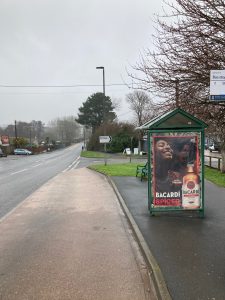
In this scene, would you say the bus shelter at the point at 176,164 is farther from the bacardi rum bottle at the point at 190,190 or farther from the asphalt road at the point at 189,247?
the asphalt road at the point at 189,247

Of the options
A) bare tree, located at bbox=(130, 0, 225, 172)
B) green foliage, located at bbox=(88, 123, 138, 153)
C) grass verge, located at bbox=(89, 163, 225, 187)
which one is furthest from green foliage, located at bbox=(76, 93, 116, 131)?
bare tree, located at bbox=(130, 0, 225, 172)

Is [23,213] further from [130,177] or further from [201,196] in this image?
[130,177]

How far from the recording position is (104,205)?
12000 mm

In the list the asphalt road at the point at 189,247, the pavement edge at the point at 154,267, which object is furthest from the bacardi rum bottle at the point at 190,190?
the pavement edge at the point at 154,267

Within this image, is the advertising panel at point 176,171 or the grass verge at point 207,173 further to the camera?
the grass verge at point 207,173

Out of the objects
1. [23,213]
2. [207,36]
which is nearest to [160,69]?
[207,36]

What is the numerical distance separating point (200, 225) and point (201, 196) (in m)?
1.14

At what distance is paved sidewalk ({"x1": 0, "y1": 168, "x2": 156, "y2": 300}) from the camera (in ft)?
16.4

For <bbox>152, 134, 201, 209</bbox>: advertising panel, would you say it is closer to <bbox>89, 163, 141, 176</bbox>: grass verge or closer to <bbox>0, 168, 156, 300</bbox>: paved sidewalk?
<bbox>0, 168, 156, 300</bbox>: paved sidewalk

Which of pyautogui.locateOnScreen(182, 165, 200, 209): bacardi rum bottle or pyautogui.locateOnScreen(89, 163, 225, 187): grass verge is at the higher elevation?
pyautogui.locateOnScreen(182, 165, 200, 209): bacardi rum bottle

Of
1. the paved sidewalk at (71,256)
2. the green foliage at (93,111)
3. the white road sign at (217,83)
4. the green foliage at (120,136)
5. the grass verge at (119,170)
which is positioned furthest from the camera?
the green foliage at (93,111)

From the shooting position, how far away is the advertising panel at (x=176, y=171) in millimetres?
9484

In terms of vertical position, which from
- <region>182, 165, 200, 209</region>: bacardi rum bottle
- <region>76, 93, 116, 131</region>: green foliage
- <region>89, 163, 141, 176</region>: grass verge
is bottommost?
<region>89, 163, 141, 176</region>: grass verge

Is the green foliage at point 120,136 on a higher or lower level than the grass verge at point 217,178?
higher
